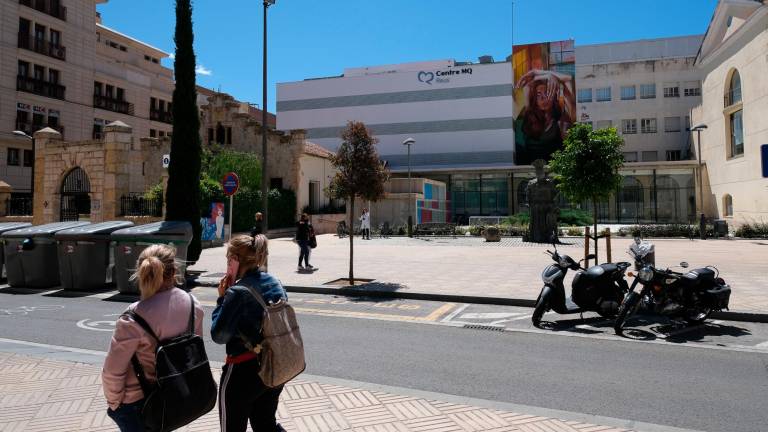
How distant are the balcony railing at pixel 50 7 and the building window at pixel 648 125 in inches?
2046

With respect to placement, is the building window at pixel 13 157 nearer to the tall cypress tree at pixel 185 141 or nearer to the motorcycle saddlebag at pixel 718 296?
the tall cypress tree at pixel 185 141

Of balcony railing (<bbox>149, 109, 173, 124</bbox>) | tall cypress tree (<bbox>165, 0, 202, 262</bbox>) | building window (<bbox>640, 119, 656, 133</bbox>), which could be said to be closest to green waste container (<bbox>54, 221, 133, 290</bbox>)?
tall cypress tree (<bbox>165, 0, 202, 262</bbox>)

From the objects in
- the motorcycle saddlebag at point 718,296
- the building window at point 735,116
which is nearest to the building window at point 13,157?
the motorcycle saddlebag at point 718,296

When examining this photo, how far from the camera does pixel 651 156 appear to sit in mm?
51344

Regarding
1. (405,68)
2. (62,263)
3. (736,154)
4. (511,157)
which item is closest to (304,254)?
(62,263)

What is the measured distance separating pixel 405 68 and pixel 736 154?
38.8 meters

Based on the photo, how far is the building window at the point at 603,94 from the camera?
53.1m

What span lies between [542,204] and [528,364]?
19527 millimetres

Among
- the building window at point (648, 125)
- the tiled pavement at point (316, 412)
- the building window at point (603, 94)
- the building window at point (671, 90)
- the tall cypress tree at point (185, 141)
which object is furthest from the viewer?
the building window at point (603, 94)

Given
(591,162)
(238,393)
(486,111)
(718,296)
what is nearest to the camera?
(238,393)

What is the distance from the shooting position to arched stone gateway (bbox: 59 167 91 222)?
2472cm

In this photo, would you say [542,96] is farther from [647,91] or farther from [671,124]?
[671,124]

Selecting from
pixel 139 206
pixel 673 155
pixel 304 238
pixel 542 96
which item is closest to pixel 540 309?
pixel 304 238

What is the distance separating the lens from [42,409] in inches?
172
